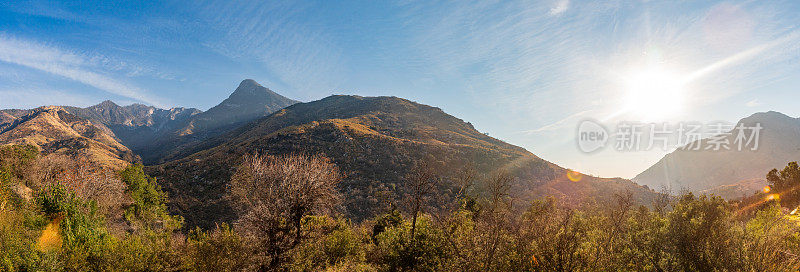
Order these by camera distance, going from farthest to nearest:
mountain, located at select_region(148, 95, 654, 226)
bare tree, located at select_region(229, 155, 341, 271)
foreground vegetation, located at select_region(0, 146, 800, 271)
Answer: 1. mountain, located at select_region(148, 95, 654, 226)
2. bare tree, located at select_region(229, 155, 341, 271)
3. foreground vegetation, located at select_region(0, 146, 800, 271)

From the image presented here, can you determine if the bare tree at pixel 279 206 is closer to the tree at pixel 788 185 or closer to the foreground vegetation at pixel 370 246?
the foreground vegetation at pixel 370 246

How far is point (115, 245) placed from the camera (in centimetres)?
1803

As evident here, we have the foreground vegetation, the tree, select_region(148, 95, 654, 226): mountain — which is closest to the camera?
the foreground vegetation

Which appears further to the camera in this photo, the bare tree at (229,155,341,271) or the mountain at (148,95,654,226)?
the mountain at (148,95,654,226)

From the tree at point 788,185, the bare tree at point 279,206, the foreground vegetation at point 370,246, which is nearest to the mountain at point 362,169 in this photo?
the tree at point 788,185

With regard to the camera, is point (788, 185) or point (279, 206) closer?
point (279, 206)

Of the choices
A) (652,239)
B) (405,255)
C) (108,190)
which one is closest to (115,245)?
(405,255)

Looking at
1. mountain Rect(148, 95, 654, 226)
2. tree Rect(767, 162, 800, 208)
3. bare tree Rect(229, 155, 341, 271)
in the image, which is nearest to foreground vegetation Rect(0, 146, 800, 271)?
bare tree Rect(229, 155, 341, 271)

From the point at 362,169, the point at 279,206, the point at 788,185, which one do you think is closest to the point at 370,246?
the point at 279,206

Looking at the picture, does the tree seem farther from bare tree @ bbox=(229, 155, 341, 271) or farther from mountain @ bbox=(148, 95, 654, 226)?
bare tree @ bbox=(229, 155, 341, 271)

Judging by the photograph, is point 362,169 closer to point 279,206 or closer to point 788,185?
point 279,206

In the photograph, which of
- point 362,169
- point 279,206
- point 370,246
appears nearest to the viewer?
point 279,206

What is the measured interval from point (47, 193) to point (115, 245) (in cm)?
1008

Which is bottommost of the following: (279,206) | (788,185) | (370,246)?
(370,246)
